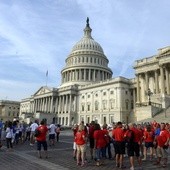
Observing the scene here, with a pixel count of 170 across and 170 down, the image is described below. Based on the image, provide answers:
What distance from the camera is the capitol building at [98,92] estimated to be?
5488 centimetres

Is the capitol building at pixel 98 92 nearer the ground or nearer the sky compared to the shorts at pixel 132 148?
nearer the sky

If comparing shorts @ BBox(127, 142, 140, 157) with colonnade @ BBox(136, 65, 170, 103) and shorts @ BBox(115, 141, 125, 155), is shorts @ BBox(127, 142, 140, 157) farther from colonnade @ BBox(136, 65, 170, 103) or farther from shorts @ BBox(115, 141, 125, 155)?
colonnade @ BBox(136, 65, 170, 103)

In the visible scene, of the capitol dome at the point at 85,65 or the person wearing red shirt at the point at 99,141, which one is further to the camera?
the capitol dome at the point at 85,65

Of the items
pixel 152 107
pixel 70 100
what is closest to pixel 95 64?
pixel 70 100

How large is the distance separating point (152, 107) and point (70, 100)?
54.1 metres

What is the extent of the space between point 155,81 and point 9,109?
101m

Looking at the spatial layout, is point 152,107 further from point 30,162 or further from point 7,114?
point 7,114

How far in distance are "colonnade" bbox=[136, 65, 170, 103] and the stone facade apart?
92.0 m

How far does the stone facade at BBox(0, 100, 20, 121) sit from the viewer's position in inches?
5349

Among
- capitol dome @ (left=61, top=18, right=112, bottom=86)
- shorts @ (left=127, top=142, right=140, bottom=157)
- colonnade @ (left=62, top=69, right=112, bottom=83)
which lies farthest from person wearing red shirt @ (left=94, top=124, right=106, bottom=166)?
colonnade @ (left=62, top=69, right=112, bottom=83)

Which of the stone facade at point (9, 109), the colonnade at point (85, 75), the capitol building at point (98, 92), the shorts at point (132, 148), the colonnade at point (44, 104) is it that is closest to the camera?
the shorts at point (132, 148)

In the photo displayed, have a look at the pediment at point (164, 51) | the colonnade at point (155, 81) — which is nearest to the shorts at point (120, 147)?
the colonnade at point (155, 81)

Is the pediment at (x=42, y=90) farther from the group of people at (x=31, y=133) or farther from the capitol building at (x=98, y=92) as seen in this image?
the group of people at (x=31, y=133)

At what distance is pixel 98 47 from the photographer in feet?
396
